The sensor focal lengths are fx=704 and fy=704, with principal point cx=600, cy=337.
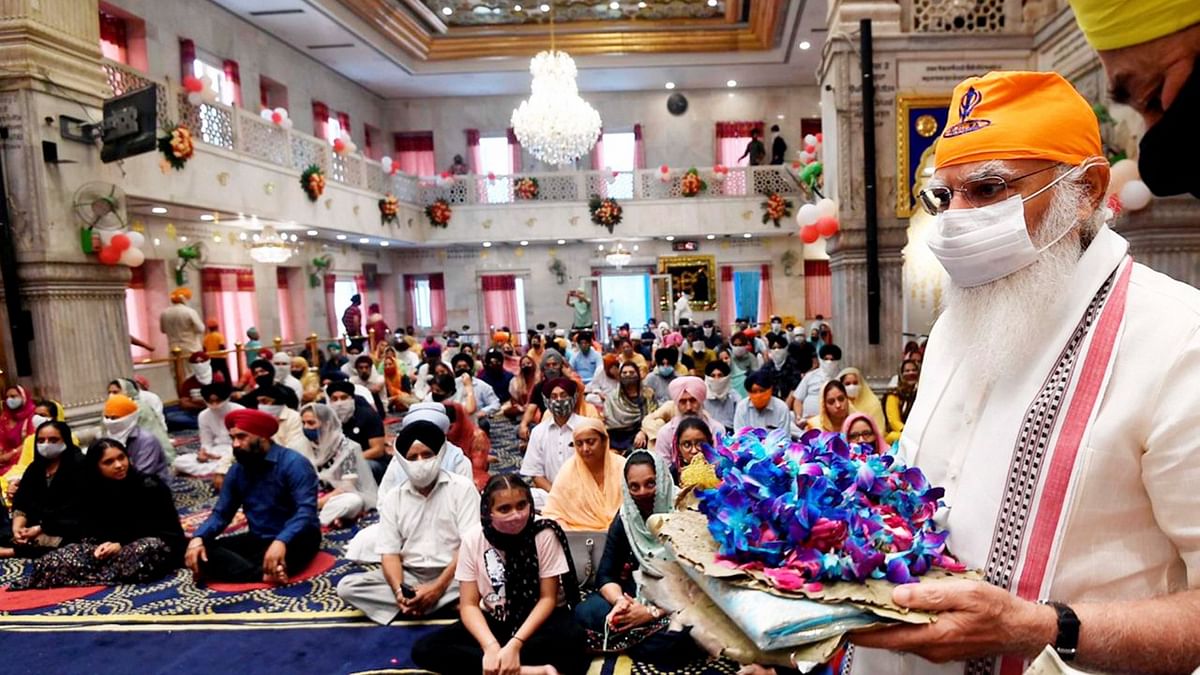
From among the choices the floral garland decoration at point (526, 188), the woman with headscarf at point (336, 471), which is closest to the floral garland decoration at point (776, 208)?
the floral garland decoration at point (526, 188)

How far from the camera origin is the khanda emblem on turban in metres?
0.96

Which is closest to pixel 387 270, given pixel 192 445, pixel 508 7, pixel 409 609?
pixel 508 7

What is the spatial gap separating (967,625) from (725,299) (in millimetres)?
15253

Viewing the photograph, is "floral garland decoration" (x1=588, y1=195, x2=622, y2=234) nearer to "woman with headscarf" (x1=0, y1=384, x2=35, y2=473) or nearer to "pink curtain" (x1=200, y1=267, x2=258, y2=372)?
"pink curtain" (x1=200, y1=267, x2=258, y2=372)

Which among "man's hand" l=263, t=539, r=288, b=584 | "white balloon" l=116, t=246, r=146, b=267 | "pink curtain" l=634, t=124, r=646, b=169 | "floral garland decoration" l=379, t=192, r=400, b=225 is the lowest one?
"man's hand" l=263, t=539, r=288, b=584

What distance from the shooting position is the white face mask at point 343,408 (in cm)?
521

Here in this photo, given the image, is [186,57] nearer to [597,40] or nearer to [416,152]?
[416,152]

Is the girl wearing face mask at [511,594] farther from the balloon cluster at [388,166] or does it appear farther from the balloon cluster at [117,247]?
the balloon cluster at [388,166]

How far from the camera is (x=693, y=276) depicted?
15.6 metres

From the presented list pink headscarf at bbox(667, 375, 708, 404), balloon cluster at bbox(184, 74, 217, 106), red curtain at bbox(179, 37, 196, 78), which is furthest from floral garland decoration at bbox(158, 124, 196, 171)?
pink headscarf at bbox(667, 375, 708, 404)

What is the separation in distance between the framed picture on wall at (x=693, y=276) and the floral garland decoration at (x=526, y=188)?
313 centimetres

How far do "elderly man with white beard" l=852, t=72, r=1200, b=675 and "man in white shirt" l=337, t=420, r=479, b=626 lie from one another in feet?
8.04

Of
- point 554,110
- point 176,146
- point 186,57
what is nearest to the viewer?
point 176,146

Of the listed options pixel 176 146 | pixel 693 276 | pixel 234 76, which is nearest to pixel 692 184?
pixel 693 276
